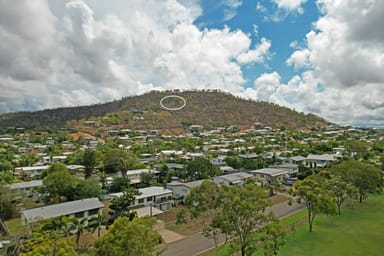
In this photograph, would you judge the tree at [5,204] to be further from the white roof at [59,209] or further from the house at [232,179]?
the house at [232,179]

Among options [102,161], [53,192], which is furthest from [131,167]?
[53,192]

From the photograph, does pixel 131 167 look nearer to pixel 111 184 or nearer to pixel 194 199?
pixel 111 184

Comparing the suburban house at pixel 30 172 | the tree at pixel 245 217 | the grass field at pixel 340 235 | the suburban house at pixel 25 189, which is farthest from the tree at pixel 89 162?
the tree at pixel 245 217

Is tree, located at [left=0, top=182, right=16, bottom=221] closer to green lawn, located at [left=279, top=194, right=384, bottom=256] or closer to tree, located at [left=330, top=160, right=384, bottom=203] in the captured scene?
green lawn, located at [left=279, top=194, right=384, bottom=256]

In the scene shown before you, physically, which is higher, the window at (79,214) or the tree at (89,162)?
the tree at (89,162)

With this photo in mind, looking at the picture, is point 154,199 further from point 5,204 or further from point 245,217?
point 245,217

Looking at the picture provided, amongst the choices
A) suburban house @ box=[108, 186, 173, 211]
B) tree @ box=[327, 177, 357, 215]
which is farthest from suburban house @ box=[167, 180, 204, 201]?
tree @ box=[327, 177, 357, 215]

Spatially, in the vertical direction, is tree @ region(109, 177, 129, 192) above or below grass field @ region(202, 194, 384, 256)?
above
